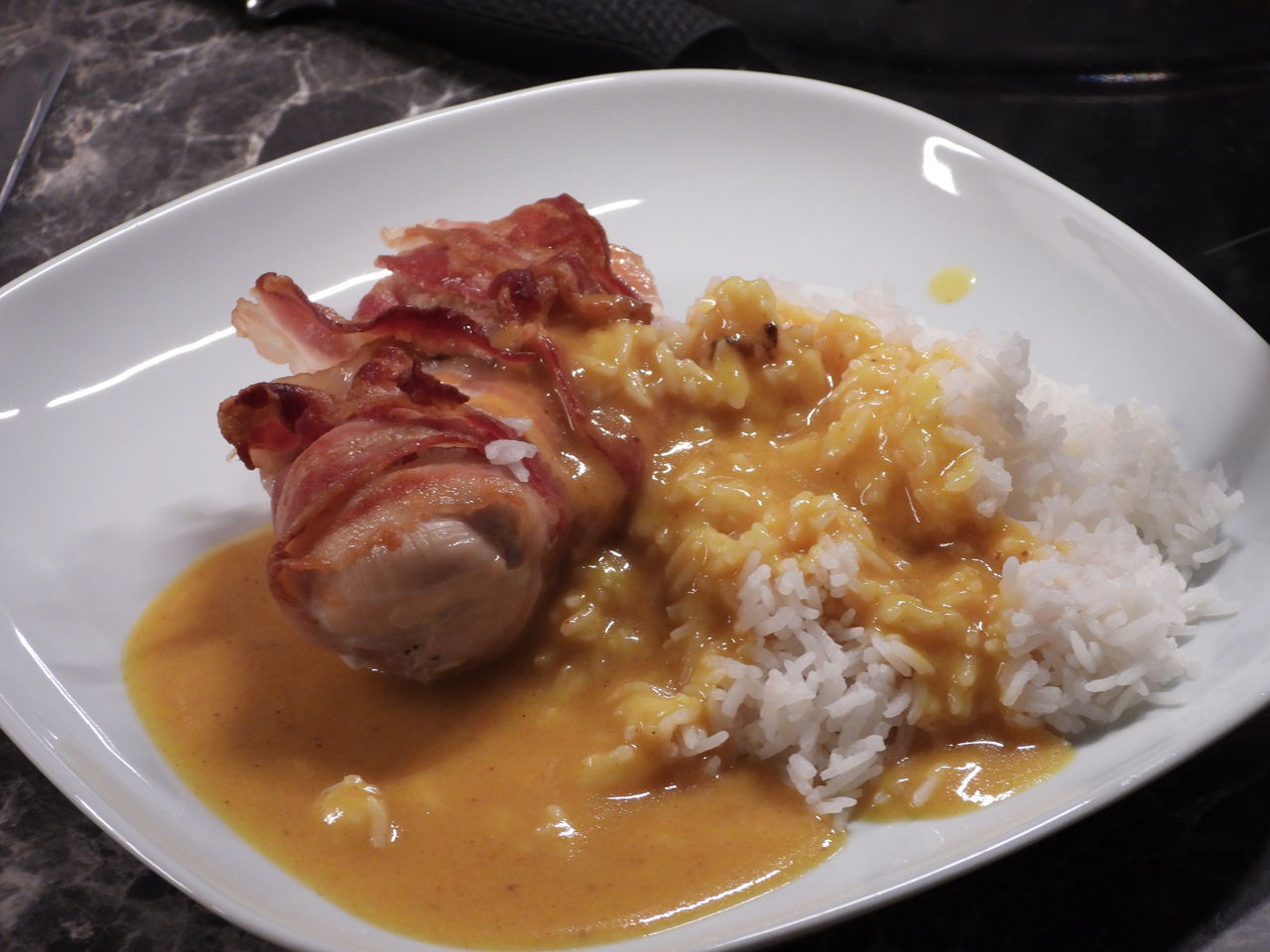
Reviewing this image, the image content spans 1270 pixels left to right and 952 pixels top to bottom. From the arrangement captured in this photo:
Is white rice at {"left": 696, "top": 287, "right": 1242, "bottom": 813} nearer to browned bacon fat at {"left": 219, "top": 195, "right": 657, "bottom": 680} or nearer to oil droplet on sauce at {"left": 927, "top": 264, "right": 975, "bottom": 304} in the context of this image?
browned bacon fat at {"left": 219, "top": 195, "right": 657, "bottom": 680}

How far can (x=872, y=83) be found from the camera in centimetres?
586

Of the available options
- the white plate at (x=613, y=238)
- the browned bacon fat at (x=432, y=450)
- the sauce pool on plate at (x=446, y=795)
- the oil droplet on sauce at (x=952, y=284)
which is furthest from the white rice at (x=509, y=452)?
the oil droplet on sauce at (x=952, y=284)

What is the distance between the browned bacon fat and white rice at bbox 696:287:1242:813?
0.54 m

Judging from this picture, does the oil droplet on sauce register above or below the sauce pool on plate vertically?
above

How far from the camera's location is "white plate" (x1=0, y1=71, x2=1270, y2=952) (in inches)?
109

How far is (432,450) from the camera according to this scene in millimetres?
2998

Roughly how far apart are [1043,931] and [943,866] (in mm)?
493

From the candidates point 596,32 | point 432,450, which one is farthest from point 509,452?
point 596,32

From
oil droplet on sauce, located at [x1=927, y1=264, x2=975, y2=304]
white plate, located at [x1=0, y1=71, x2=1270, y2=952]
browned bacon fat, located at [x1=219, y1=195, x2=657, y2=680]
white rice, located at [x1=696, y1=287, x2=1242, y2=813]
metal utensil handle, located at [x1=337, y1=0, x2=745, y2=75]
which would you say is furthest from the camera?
metal utensil handle, located at [x1=337, y1=0, x2=745, y2=75]

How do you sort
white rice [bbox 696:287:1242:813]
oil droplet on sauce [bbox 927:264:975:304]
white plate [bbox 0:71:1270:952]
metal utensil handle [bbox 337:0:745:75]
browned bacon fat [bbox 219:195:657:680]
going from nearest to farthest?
1. white plate [bbox 0:71:1270:952]
2. browned bacon fat [bbox 219:195:657:680]
3. white rice [bbox 696:287:1242:813]
4. oil droplet on sauce [bbox 927:264:975:304]
5. metal utensil handle [bbox 337:0:745:75]

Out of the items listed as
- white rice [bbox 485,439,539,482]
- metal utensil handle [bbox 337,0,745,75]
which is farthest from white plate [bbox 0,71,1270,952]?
white rice [bbox 485,439,539,482]

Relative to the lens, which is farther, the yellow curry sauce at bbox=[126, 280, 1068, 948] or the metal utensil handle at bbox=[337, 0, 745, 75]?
the metal utensil handle at bbox=[337, 0, 745, 75]

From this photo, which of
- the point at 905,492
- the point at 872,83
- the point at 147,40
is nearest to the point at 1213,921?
the point at 905,492

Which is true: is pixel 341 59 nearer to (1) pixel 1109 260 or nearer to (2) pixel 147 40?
(2) pixel 147 40
